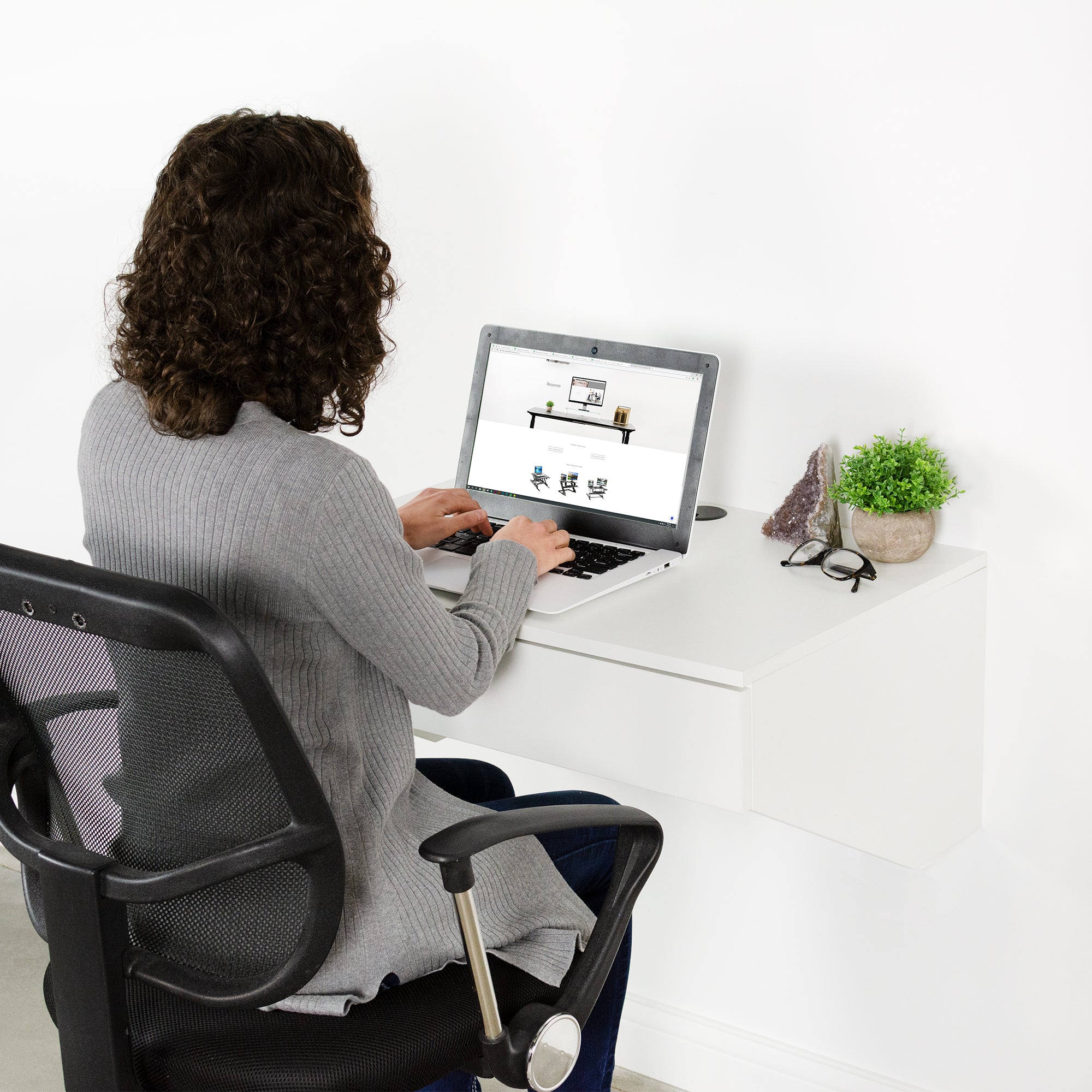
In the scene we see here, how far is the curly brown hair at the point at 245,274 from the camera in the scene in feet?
3.70

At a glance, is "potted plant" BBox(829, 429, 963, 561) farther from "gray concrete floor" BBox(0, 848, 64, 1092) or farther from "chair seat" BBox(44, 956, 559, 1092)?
"gray concrete floor" BBox(0, 848, 64, 1092)

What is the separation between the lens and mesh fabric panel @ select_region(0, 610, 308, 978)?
3.14ft

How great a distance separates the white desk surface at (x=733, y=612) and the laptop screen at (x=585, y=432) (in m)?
0.11

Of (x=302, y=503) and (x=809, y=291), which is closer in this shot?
(x=302, y=503)

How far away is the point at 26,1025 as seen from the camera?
7.20ft

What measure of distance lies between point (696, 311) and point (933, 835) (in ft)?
2.55

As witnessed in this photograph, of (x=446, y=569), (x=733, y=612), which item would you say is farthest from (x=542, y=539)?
(x=733, y=612)

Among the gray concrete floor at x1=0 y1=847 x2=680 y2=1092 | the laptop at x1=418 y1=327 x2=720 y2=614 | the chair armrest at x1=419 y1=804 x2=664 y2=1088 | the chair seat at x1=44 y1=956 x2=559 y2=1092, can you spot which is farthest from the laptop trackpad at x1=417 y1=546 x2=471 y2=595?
the gray concrete floor at x1=0 y1=847 x2=680 y2=1092

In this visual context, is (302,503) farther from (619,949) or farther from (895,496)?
(895,496)

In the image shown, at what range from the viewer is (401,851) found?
1.18 metres

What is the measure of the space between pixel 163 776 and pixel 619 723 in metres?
0.49

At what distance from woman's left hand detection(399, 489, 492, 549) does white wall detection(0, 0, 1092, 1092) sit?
0.41m

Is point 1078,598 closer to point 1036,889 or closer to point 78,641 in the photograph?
point 1036,889

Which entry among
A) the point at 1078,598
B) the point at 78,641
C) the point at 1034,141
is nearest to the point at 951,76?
the point at 1034,141
